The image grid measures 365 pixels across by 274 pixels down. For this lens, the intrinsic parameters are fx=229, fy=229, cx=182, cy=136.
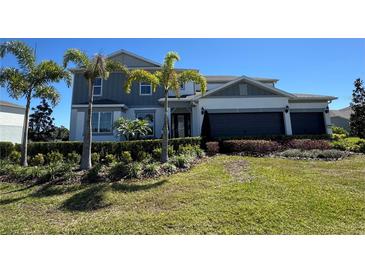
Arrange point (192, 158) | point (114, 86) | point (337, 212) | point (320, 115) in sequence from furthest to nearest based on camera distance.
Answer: point (114, 86) < point (320, 115) < point (192, 158) < point (337, 212)

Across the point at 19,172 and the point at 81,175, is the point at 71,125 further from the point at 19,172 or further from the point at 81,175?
the point at 81,175

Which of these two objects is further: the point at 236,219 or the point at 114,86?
the point at 114,86

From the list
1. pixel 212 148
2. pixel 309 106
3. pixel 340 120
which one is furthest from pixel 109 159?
pixel 340 120

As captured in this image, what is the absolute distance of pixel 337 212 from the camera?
5.63m

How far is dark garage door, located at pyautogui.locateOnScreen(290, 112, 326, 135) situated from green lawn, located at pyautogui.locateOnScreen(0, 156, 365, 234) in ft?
33.5

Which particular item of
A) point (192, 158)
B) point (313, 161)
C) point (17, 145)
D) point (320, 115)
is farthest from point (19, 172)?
point (320, 115)

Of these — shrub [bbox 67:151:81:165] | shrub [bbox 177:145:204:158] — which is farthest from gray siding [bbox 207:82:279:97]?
shrub [bbox 67:151:81:165]

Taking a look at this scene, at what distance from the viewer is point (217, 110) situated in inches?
706

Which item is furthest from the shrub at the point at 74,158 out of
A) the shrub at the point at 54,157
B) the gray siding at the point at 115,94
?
the gray siding at the point at 115,94

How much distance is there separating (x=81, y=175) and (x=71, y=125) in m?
11.4

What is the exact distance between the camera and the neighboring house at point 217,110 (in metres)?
Result: 18.0

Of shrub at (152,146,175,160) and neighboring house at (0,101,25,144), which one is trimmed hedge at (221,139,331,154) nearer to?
shrub at (152,146,175,160)

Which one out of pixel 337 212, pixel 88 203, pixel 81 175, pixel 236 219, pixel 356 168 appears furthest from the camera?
pixel 356 168

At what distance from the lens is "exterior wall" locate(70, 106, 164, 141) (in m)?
18.5
